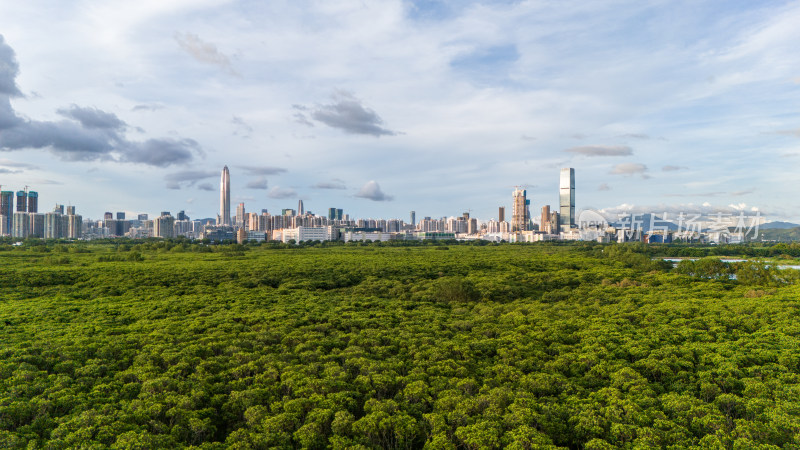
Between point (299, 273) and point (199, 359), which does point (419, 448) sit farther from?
point (299, 273)

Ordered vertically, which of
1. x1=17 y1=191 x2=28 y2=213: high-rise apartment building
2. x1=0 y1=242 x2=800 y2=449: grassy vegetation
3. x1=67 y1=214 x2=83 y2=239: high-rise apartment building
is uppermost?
x1=17 y1=191 x2=28 y2=213: high-rise apartment building

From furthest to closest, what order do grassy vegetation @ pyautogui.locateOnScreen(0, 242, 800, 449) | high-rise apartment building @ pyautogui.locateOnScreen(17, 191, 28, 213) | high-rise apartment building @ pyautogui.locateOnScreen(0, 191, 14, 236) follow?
high-rise apartment building @ pyautogui.locateOnScreen(17, 191, 28, 213), high-rise apartment building @ pyautogui.locateOnScreen(0, 191, 14, 236), grassy vegetation @ pyautogui.locateOnScreen(0, 242, 800, 449)

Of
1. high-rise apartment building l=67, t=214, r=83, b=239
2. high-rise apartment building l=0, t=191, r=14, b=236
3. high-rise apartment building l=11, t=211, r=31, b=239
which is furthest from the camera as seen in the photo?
high-rise apartment building l=67, t=214, r=83, b=239

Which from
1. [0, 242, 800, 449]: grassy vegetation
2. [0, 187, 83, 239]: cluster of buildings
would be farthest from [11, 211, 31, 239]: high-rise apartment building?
[0, 242, 800, 449]: grassy vegetation

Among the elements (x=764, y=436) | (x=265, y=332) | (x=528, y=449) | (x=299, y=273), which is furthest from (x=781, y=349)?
(x=299, y=273)

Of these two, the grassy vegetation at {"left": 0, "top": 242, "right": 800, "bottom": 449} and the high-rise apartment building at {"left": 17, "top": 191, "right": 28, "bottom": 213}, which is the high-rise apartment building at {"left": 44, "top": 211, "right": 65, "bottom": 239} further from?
the grassy vegetation at {"left": 0, "top": 242, "right": 800, "bottom": 449}

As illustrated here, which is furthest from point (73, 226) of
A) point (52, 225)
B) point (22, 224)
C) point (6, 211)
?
point (6, 211)

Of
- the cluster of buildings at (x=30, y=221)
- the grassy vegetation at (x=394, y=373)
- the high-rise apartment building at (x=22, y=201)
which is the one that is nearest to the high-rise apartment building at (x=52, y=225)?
the cluster of buildings at (x=30, y=221)

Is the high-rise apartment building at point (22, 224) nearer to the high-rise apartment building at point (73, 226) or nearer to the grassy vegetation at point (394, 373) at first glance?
the high-rise apartment building at point (73, 226)

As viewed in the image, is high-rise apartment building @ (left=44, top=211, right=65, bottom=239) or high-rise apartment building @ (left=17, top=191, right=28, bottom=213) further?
high-rise apartment building @ (left=17, top=191, right=28, bottom=213)
